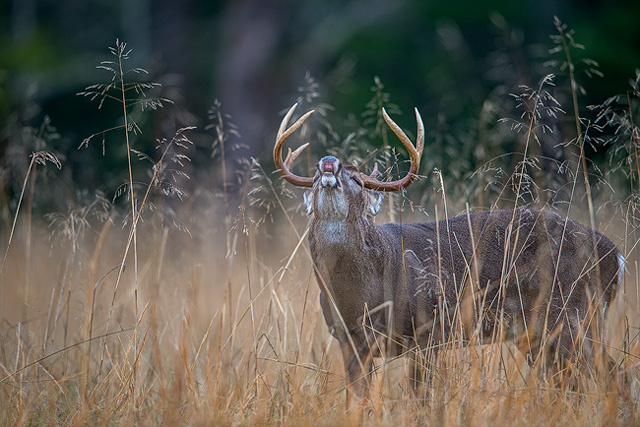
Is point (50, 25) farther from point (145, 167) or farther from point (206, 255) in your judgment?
point (206, 255)

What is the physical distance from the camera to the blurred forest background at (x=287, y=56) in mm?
13742

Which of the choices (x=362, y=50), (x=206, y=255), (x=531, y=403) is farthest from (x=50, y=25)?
(x=531, y=403)

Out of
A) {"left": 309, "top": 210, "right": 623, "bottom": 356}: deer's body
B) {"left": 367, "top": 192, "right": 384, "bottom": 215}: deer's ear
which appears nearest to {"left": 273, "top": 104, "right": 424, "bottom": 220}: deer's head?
{"left": 367, "top": 192, "right": 384, "bottom": 215}: deer's ear

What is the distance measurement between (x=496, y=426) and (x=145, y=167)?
13262mm

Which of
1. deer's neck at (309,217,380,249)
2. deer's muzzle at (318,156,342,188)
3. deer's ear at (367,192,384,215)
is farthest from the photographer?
deer's ear at (367,192,384,215)

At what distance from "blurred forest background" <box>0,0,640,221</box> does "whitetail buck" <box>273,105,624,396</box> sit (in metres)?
8.12

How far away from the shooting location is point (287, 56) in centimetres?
1560

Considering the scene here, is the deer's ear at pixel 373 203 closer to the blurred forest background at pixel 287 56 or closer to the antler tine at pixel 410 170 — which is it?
the antler tine at pixel 410 170

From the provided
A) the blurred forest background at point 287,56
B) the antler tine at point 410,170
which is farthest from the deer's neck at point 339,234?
the blurred forest background at point 287,56

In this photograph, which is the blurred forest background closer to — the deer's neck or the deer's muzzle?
the deer's neck

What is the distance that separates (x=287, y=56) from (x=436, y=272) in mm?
11483

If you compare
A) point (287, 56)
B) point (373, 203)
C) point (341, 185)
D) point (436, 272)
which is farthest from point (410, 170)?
point (287, 56)

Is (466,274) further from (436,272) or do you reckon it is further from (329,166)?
(329,166)

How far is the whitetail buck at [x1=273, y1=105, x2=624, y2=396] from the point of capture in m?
4.27
